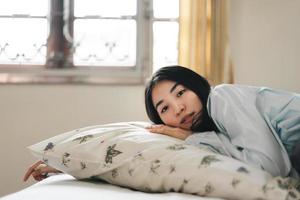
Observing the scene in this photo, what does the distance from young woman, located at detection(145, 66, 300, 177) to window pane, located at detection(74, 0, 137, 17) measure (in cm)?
113

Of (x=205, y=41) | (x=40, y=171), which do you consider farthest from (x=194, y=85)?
(x=205, y=41)

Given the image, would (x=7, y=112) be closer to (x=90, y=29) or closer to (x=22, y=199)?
(x=90, y=29)

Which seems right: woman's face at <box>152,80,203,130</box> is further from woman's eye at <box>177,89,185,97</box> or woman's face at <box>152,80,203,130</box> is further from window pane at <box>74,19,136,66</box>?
window pane at <box>74,19,136,66</box>

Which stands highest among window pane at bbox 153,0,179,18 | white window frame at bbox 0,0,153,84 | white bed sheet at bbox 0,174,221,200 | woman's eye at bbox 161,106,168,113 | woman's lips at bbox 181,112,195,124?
window pane at bbox 153,0,179,18

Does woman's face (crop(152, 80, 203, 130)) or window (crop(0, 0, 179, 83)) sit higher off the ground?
window (crop(0, 0, 179, 83))

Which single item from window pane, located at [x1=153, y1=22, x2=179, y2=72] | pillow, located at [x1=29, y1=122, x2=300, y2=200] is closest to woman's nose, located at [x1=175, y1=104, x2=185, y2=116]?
pillow, located at [x1=29, y1=122, x2=300, y2=200]

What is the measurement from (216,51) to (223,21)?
16cm

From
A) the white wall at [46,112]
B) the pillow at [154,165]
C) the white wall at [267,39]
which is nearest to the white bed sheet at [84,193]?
the pillow at [154,165]

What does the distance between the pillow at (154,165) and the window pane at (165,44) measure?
1196 millimetres

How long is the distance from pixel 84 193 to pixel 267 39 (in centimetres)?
174

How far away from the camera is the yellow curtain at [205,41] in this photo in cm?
231

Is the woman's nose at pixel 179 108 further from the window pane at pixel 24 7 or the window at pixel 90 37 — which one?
the window pane at pixel 24 7

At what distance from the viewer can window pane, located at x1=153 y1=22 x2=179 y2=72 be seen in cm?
246

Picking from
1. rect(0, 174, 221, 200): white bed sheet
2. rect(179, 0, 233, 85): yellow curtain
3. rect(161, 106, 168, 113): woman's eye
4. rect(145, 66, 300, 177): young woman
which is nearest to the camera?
rect(0, 174, 221, 200): white bed sheet
